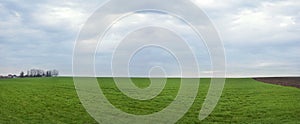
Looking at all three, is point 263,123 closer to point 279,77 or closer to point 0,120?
point 0,120

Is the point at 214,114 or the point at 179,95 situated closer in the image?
the point at 214,114

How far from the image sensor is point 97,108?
32.7 metres

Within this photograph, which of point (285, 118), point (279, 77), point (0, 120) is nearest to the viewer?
point (0, 120)

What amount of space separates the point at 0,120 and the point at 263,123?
19.2m

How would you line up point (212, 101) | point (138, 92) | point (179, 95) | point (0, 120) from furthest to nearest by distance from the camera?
point (138, 92)
point (179, 95)
point (212, 101)
point (0, 120)

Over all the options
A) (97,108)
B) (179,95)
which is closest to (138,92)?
(179,95)

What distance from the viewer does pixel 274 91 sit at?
156ft

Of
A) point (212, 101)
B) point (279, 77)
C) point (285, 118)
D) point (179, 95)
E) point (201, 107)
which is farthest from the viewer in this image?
point (279, 77)

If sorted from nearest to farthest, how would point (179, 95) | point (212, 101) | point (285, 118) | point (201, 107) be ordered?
point (285, 118)
point (201, 107)
point (212, 101)
point (179, 95)

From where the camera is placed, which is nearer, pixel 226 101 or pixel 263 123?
pixel 263 123

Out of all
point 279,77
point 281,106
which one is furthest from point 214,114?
point 279,77

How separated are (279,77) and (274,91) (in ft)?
84.0

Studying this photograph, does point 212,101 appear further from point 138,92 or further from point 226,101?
point 138,92

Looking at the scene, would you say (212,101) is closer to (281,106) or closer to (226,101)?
(226,101)
